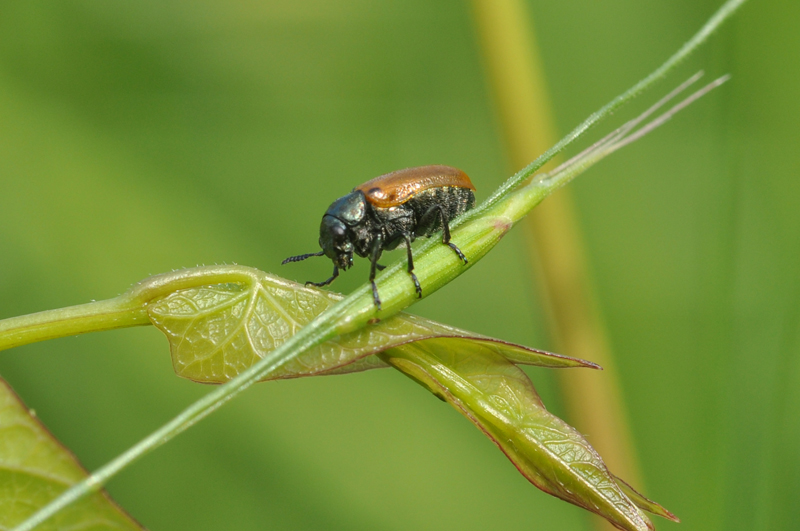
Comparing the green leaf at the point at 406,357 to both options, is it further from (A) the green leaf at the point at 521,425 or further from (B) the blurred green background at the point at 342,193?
(B) the blurred green background at the point at 342,193

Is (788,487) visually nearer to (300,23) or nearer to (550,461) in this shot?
(550,461)

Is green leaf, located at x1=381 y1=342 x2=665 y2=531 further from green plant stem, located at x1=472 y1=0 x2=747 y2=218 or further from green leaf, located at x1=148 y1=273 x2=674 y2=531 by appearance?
green plant stem, located at x1=472 y1=0 x2=747 y2=218

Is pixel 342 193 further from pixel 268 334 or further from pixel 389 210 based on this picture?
pixel 268 334

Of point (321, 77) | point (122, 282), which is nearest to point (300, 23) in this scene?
point (321, 77)

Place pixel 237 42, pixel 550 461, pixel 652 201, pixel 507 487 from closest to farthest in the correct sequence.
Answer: pixel 550 461 → pixel 507 487 → pixel 652 201 → pixel 237 42

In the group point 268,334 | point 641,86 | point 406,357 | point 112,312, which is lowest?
point 406,357

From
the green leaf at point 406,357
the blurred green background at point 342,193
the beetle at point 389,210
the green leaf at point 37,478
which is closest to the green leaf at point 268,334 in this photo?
the green leaf at point 406,357

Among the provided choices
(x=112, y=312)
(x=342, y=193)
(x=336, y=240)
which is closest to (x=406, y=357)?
(x=112, y=312)
